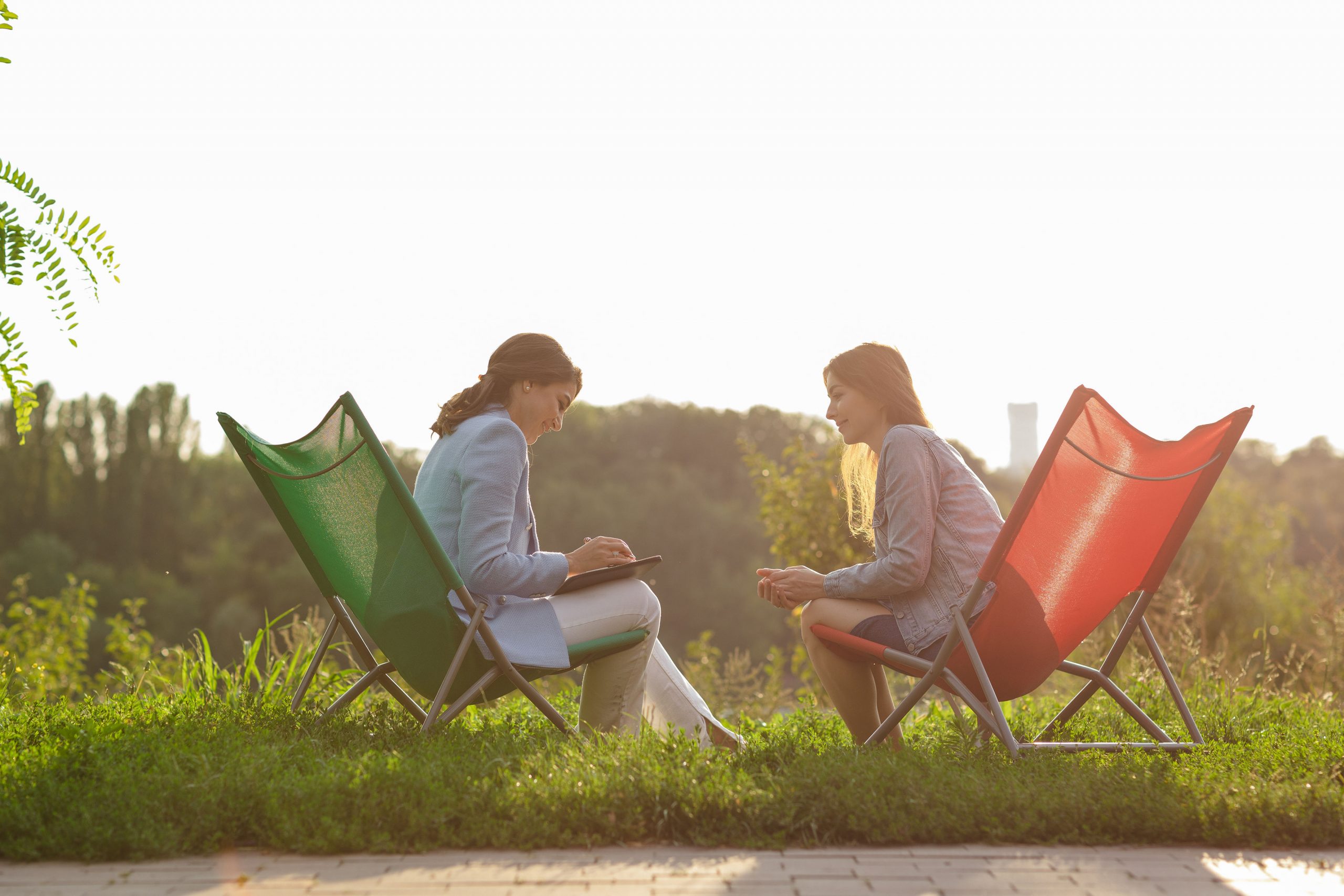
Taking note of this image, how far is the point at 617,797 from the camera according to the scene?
106 inches

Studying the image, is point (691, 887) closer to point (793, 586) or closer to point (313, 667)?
point (793, 586)

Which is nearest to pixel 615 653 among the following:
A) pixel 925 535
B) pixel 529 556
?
pixel 529 556

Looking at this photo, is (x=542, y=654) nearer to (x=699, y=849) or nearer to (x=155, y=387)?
(x=699, y=849)

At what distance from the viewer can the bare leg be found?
12.4ft

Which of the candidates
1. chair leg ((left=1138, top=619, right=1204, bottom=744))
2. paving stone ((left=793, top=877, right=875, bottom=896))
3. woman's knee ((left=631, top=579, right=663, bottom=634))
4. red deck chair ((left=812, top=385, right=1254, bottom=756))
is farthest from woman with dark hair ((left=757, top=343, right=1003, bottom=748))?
paving stone ((left=793, top=877, right=875, bottom=896))

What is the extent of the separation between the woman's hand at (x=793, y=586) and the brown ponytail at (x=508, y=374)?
3.35ft

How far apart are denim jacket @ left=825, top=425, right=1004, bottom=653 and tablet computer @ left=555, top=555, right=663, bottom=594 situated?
0.67 metres

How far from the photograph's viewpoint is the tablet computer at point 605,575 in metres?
3.68

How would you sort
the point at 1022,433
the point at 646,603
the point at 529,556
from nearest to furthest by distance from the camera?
the point at 529,556, the point at 646,603, the point at 1022,433

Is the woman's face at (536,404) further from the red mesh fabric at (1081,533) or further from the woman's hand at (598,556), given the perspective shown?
the red mesh fabric at (1081,533)

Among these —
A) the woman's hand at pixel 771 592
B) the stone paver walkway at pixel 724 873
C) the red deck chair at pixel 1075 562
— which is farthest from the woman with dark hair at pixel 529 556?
the stone paver walkway at pixel 724 873

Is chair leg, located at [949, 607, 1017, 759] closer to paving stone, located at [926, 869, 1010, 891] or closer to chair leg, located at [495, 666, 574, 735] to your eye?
paving stone, located at [926, 869, 1010, 891]

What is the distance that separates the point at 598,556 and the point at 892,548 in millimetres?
996

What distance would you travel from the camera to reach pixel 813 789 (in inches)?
109
